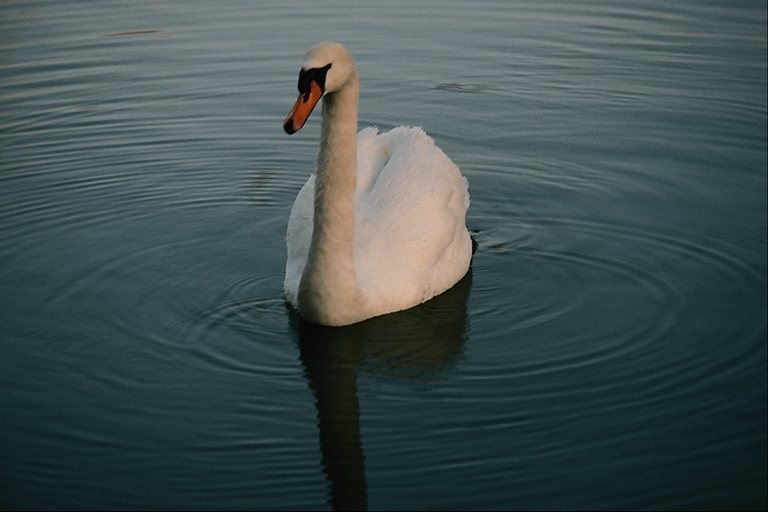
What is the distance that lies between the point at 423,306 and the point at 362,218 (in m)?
0.84

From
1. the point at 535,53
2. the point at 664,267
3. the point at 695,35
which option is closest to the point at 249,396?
the point at 664,267

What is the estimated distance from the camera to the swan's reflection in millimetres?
8234

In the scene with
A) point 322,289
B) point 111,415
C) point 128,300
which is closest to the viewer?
point 111,415

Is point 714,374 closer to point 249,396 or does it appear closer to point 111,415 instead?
point 249,396

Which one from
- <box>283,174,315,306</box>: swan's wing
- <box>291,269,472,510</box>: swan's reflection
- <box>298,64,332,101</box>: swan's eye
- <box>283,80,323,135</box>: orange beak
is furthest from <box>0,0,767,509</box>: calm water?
<box>298,64,332,101</box>: swan's eye

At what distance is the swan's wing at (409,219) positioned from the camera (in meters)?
10.1

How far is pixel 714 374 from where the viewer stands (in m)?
8.84

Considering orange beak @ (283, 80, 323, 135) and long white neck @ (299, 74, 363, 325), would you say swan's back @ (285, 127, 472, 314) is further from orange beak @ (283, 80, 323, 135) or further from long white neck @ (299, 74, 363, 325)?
orange beak @ (283, 80, 323, 135)

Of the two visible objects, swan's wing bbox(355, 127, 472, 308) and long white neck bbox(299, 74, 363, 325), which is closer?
long white neck bbox(299, 74, 363, 325)

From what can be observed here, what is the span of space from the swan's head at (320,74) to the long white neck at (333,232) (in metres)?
0.29

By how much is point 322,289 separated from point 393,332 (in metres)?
0.60

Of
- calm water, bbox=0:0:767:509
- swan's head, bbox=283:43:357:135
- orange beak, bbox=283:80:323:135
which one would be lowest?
calm water, bbox=0:0:767:509

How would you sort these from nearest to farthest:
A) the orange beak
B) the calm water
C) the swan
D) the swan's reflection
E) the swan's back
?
the calm water, the swan's reflection, the orange beak, the swan, the swan's back

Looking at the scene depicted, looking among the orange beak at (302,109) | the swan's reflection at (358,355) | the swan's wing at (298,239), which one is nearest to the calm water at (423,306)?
the swan's reflection at (358,355)
